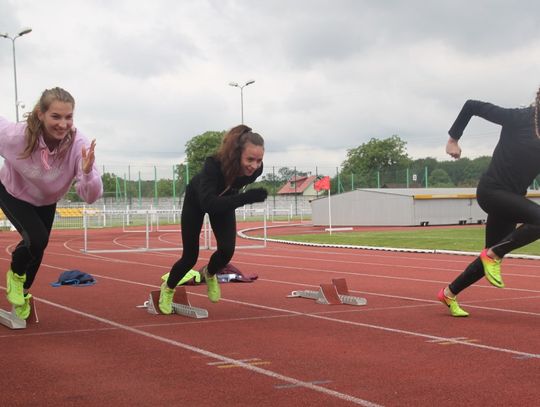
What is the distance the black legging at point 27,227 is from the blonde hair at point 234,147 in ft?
5.04

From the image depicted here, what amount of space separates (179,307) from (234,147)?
1851 millimetres

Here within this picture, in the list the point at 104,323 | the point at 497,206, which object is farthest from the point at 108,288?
the point at 497,206

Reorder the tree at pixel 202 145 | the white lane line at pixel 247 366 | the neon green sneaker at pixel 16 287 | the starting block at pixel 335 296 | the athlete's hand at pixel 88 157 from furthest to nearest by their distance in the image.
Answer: the tree at pixel 202 145
the starting block at pixel 335 296
the neon green sneaker at pixel 16 287
the athlete's hand at pixel 88 157
the white lane line at pixel 247 366

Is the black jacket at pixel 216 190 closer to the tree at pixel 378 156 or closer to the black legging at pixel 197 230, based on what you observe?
the black legging at pixel 197 230

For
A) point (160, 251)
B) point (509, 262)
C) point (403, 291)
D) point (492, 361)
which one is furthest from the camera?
point (160, 251)

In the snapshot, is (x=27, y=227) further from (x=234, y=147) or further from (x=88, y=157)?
(x=234, y=147)

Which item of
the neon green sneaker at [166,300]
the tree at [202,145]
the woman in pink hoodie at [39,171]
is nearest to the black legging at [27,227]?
the woman in pink hoodie at [39,171]

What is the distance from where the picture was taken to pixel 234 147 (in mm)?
5984

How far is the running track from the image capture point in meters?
3.82

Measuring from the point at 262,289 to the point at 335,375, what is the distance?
5.53 m

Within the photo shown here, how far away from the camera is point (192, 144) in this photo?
89.4 meters

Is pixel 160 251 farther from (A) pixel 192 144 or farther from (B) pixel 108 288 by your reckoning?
(A) pixel 192 144

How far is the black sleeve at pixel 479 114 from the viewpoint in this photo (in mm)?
5926

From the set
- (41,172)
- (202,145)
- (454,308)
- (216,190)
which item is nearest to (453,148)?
(454,308)
